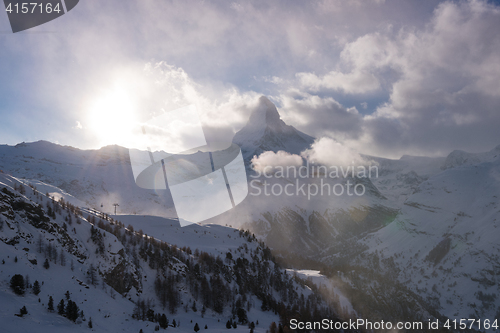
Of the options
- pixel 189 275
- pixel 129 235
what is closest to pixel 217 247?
pixel 189 275

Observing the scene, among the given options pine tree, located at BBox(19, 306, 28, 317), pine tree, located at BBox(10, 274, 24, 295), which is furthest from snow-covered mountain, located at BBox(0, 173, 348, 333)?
pine tree, located at BBox(19, 306, 28, 317)

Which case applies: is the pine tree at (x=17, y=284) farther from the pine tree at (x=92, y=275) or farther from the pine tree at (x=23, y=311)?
the pine tree at (x=92, y=275)

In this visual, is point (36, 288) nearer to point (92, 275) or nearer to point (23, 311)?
point (23, 311)

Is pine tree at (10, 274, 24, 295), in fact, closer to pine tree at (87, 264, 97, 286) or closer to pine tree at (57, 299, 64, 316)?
pine tree at (57, 299, 64, 316)

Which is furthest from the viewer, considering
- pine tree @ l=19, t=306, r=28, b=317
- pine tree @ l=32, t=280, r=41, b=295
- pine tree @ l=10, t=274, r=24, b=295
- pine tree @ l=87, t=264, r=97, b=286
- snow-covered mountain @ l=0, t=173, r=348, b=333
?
pine tree @ l=87, t=264, r=97, b=286

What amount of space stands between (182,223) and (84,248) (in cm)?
9423

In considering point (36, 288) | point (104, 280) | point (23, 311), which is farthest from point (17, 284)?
point (104, 280)

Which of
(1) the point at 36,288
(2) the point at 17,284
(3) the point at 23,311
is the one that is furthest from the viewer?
(1) the point at 36,288

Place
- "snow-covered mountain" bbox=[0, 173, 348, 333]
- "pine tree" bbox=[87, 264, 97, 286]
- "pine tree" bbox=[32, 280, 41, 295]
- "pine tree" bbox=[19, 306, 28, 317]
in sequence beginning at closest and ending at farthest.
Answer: "pine tree" bbox=[19, 306, 28, 317]
"snow-covered mountain" bbox=[0, 173, 348, 333]
"pine tree" bbox=[32, 280, 41, 295]
"pine tree" bbox=[87, 264, 97, 286]

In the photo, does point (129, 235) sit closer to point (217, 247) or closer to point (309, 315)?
point (217, 247)

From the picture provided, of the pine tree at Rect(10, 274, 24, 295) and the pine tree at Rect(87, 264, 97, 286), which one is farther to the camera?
the pine tree at Rect(87, 264, 97, 286)

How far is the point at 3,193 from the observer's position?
2062 inches

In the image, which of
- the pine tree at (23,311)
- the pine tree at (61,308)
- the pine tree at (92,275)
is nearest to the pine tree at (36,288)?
the pine tree at (61,308)

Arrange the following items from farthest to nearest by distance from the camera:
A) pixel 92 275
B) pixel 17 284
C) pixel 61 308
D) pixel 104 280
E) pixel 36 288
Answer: pixel 104 280 < pixel 92 275 < pixel 36 288 < pixel 61 308 < pixel 17 284
